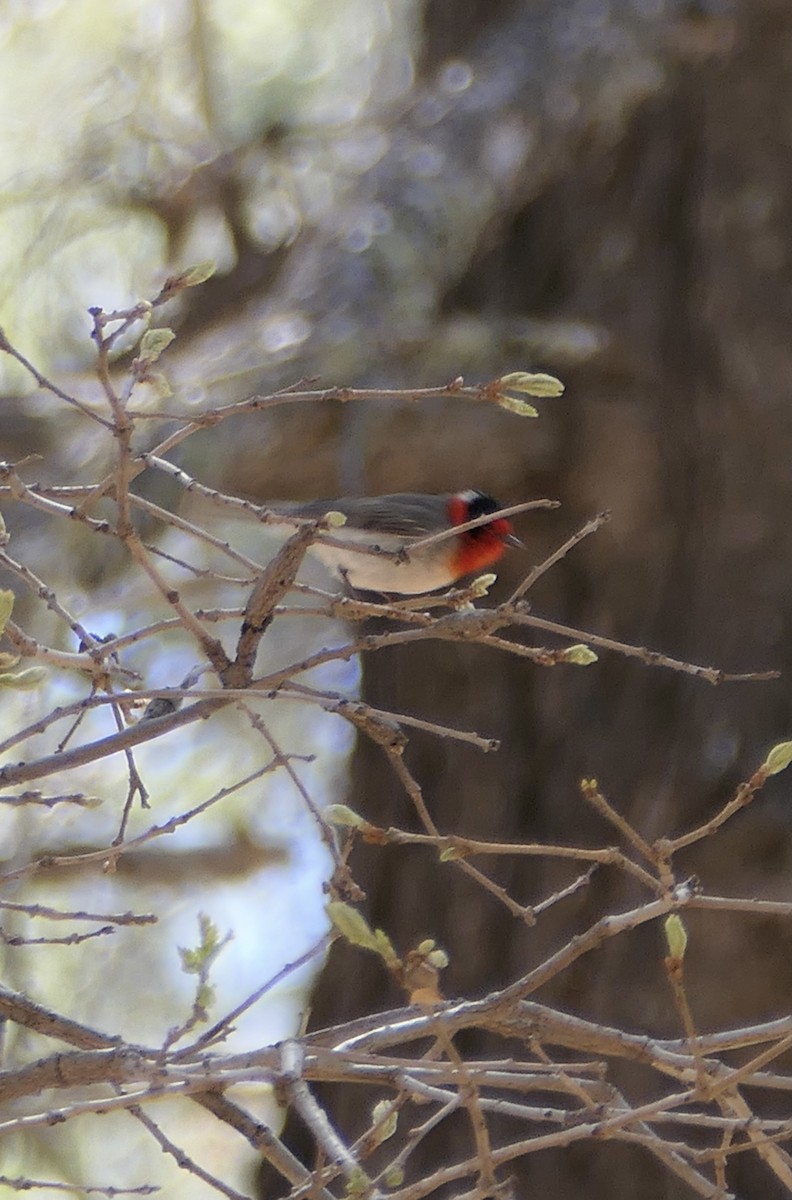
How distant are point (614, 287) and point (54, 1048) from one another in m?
3.53

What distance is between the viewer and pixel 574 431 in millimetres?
4637

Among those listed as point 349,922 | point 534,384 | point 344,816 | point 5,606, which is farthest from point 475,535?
point 349,922

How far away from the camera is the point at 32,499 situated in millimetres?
1980

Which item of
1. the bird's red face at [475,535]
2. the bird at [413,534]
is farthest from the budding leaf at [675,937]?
the bird's red face at [475,535]

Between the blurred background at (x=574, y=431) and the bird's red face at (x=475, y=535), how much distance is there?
0.06 metres

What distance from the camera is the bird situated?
4.14 m

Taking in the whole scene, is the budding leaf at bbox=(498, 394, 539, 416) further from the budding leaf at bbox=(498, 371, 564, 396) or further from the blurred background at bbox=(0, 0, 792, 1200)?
the blurred background at bbox=(0, 0, 792, 1200)

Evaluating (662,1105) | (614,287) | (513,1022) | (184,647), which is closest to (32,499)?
(513,1022)

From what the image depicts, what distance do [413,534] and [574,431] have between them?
0.71 meters

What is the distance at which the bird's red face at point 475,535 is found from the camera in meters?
4.42

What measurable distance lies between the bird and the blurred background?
0.10 m

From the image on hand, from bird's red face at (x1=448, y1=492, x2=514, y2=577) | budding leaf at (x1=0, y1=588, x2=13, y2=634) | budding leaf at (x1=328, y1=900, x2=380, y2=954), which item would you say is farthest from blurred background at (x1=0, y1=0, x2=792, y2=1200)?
budding leaf at (x1=328, y1=900, x2=380, y2=954)

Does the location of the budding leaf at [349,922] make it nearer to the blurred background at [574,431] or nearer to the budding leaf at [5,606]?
the budding leaf at [5,606]

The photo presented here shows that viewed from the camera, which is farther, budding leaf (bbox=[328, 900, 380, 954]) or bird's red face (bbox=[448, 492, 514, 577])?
bird's red face (bbox=[448, 492, 514, 577])
